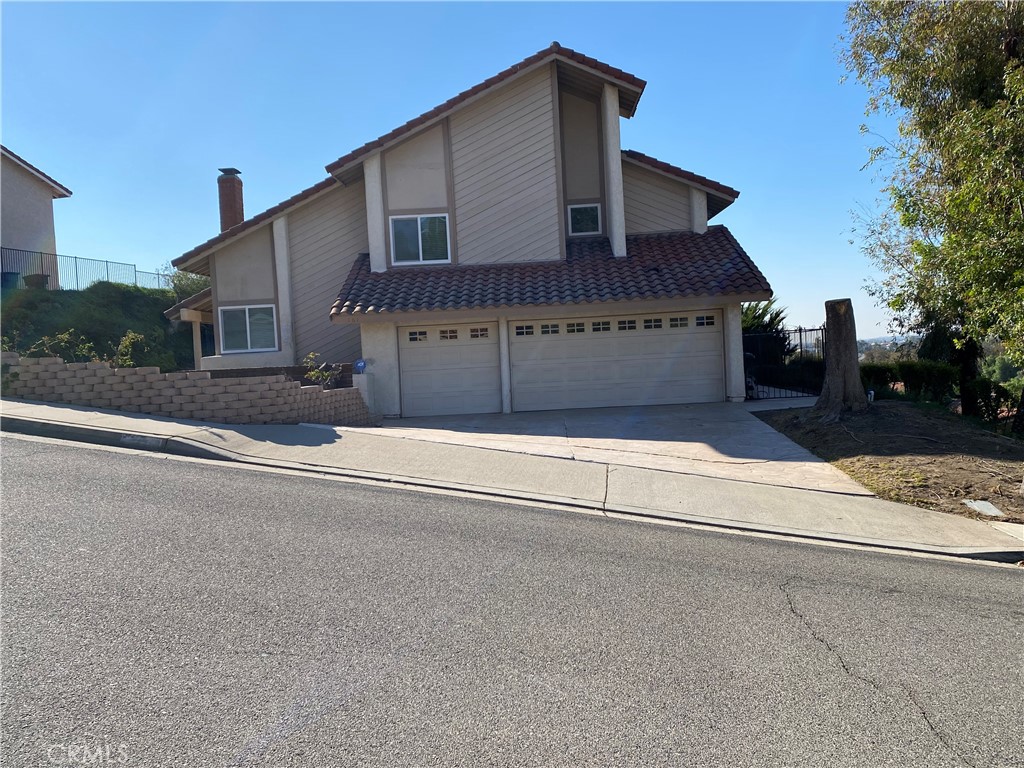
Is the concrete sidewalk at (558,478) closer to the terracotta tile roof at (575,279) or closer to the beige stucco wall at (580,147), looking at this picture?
the terracotta tile roof at (575,279)

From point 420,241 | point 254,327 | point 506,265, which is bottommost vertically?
point 254,327

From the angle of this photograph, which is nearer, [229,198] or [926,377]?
[926,377]

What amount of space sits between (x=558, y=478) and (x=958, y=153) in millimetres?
7497

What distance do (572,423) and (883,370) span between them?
978cm

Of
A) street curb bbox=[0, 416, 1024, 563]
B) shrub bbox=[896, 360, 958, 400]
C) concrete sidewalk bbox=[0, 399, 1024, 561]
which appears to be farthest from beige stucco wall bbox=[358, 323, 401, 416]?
shrub bbox=[896, 360, 958, 400]

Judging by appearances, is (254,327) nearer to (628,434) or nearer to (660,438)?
(628,434)

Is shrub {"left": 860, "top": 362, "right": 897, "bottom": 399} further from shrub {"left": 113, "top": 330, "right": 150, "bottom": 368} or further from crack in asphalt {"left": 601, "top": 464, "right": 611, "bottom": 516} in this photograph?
shrub {"left": 113, "top": 330, "right": 150, "bottom": 368}

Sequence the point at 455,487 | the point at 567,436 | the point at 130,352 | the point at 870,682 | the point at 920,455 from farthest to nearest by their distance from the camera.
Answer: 1. the point at 130,352
2. the point at 567,436
3. the point at 920,455
4. the point at 455,487
5. the point at 870,682

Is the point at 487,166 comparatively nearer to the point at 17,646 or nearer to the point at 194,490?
the point at 194,490

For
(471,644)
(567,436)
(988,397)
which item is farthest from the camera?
(988,397)

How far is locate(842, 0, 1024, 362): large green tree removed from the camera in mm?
9492

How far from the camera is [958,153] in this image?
1080 cm

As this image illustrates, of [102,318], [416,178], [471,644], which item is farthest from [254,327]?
[471,644]

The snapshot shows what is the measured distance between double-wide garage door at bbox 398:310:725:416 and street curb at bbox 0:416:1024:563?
7263 millimetres
